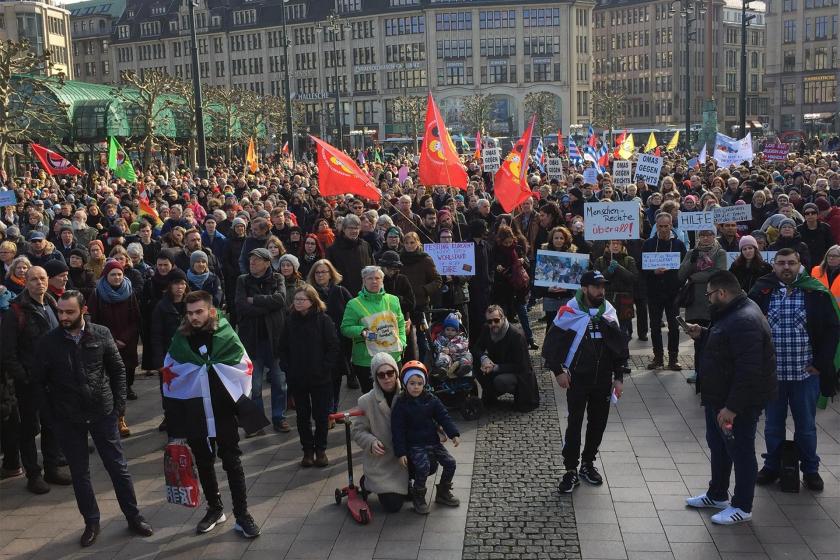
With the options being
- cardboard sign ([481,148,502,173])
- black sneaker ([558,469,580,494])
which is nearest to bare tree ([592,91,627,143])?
cardboard sign ([481,148,502,173])

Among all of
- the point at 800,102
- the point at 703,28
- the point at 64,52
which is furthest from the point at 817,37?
the point at 64,52

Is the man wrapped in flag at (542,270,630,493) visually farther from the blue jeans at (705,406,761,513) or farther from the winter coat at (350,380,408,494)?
the winter coat at (350,380,408,494)

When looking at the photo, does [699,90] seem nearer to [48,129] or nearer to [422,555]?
[48,129]

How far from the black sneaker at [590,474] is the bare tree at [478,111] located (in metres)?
82.5

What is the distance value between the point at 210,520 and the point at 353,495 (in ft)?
3.54

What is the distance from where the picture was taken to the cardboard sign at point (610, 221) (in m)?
11.1

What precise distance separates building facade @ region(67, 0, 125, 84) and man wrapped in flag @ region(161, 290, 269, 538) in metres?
119

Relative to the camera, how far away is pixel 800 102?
99.1 m

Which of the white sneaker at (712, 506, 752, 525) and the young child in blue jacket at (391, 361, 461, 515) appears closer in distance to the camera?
the white sneaker at (712, 506, 752, 525)

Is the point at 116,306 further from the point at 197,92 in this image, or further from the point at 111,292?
the point at 197,92

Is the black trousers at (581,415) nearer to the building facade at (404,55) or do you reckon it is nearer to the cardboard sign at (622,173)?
the cardboard sign at (622,173)

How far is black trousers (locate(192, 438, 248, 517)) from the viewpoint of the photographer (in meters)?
6.64

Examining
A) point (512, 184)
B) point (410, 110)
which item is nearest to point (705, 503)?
point (512, 184)

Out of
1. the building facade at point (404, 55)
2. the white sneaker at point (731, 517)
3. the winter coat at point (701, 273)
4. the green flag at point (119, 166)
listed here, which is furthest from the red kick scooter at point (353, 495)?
the building facade at point (404, 55)
